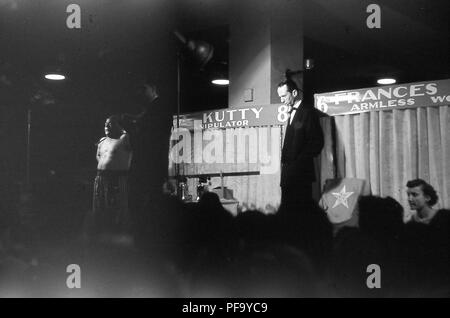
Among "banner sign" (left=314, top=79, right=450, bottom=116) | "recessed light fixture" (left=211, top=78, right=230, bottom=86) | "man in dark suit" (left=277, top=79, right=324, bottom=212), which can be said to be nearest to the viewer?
"banner sign" (left=314, top=79, right=450, bottom=116)

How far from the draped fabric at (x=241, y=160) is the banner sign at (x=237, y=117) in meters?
0.03

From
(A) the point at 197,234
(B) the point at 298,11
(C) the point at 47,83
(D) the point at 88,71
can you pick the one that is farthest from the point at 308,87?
(C) the point at 47,83

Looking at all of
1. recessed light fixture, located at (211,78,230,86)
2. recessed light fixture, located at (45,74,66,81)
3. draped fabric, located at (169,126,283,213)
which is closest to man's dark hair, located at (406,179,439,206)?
draped fabric, located at (169,126,283,213)

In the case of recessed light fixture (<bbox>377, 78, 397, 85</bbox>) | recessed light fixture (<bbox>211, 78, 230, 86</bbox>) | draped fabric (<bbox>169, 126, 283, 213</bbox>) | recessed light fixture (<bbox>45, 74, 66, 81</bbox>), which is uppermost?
recessed light fixture (<bbox>45, 74, 66, 81</bbox>)

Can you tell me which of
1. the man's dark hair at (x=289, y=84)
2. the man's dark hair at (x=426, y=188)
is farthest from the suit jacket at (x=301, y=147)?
the man's dark hair at (x=426, y=188)

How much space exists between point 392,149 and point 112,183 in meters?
1.58

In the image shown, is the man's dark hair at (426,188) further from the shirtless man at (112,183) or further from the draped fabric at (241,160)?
the shirtless man at (112,183)

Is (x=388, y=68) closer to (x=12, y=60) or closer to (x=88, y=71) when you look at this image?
(x=88, y=71)

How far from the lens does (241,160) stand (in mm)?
3166

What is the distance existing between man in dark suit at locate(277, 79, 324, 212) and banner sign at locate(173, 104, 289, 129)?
0.07m

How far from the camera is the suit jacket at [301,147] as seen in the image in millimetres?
3062

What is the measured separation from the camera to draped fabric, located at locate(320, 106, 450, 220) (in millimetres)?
2908

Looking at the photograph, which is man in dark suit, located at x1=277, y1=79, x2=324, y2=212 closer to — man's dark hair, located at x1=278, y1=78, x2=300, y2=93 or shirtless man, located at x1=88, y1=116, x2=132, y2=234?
man's dark hair, located at x1=278, y1=78, x2=300, y2=93
